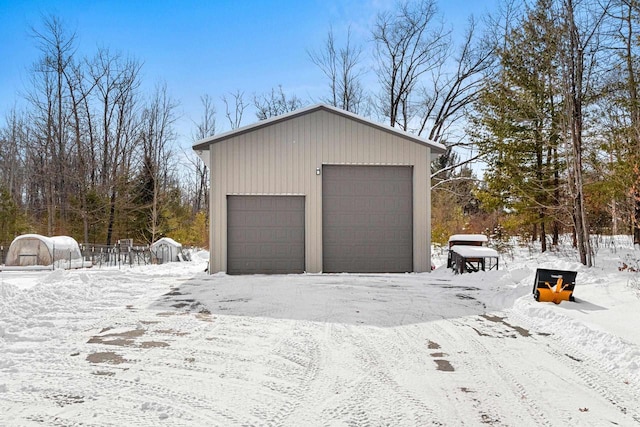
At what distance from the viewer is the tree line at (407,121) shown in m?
13.1

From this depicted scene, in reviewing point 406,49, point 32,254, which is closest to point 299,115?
point 32,254

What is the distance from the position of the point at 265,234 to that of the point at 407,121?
44.5 ft

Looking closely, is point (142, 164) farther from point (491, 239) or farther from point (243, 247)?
point (491, 239)

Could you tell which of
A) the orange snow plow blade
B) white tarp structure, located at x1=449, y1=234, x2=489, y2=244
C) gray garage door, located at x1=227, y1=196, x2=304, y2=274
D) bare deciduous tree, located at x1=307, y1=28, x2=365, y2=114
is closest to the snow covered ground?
the orange snow plow blade

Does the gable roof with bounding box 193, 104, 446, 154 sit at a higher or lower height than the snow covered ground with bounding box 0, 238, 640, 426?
higher

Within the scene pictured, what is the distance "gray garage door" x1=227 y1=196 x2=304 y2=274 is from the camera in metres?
11.7

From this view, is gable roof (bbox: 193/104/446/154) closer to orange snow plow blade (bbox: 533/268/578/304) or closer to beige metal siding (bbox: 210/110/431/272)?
beige metal siding (bbox: 210/110/431/272)

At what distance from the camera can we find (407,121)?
2272cm

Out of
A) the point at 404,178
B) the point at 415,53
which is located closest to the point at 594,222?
the point at 404,178

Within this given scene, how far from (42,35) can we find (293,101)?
533 inches

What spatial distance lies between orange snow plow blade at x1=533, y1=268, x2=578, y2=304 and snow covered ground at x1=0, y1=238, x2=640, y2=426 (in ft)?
0.52

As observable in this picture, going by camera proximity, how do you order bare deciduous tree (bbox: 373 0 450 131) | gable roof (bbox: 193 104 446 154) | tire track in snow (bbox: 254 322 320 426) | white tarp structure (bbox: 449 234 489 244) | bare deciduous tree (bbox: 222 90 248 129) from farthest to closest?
bare deciduous tree (bbox: 222 90 248 129) < bare deciduous tree (bbox: 373 0 450 131) < white tarp structure (bbox: 449 234 489 244) < gable roof (bbox: 193 104 446 154) < tire track in snow (bbox: 254 322 320 426)

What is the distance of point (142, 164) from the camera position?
24859 mm

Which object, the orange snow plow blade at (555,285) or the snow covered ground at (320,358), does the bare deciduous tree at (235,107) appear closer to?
the snow covered ground at (320,358)
